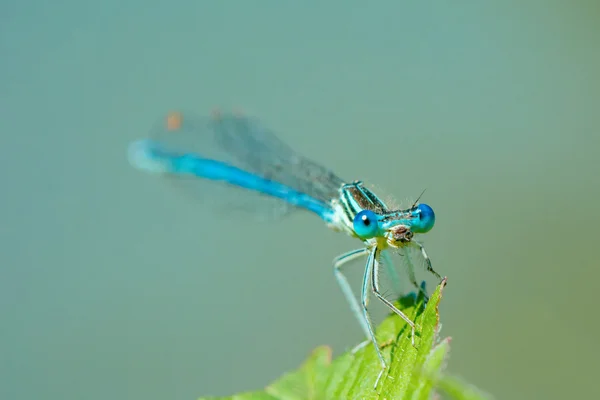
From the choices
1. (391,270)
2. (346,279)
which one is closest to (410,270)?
(391,270)

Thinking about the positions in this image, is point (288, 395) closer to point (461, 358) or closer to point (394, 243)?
point (394, 243)

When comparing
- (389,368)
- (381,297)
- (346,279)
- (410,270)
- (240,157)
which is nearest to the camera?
(389,368)

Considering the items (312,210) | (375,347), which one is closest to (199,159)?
(312,210)

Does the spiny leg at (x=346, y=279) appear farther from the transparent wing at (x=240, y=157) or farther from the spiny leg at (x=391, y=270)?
the transparent wing at (x=240, y=157)

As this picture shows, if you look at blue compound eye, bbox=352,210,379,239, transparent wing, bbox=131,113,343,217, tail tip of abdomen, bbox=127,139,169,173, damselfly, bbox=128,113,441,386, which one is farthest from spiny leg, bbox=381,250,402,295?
tail tip of abdomen, bbox=127,139,169,173

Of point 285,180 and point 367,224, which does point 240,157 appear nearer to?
point 285,180

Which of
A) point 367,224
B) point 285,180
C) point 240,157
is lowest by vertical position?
point 367,224
